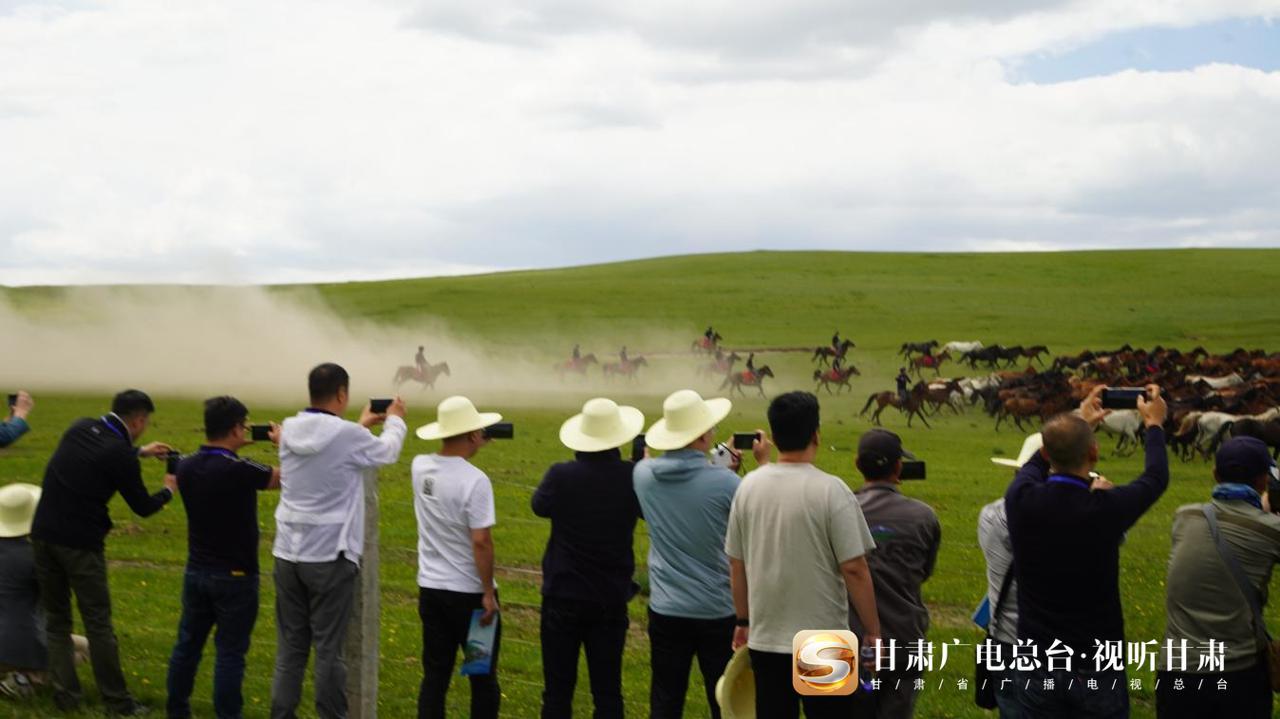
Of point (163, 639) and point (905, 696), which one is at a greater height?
point (905, 696)

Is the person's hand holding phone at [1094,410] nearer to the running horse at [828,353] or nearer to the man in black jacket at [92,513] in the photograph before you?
the man in black jacket at [92,513]

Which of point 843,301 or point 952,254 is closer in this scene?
point 843,301

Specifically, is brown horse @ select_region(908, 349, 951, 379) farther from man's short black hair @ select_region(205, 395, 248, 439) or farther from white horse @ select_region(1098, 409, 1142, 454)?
man's short black hair @ select_region(205, 395, 248, 439)

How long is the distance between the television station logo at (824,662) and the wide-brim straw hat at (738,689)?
40cm

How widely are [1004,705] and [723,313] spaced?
187ft

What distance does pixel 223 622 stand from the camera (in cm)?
752

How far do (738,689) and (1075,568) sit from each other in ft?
5.58

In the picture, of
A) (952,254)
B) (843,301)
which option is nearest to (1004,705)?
(843,301)

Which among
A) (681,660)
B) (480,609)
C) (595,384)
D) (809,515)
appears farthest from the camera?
(595,384)

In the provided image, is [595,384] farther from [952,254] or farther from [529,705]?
[952,254]

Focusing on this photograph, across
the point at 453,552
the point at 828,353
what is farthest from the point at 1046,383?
the point at 453,552

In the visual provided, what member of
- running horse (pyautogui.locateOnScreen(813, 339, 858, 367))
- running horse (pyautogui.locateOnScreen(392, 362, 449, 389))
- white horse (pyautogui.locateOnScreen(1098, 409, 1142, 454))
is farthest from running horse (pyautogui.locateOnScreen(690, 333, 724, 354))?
white horse (pyautogui.locateOnScreen(1098, 409, 1142, 454))

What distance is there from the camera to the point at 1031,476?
5785mm

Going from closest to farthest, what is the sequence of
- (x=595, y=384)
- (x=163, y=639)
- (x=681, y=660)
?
(x=681, y=660), (x=163, y=639), (x=595, y=384)
